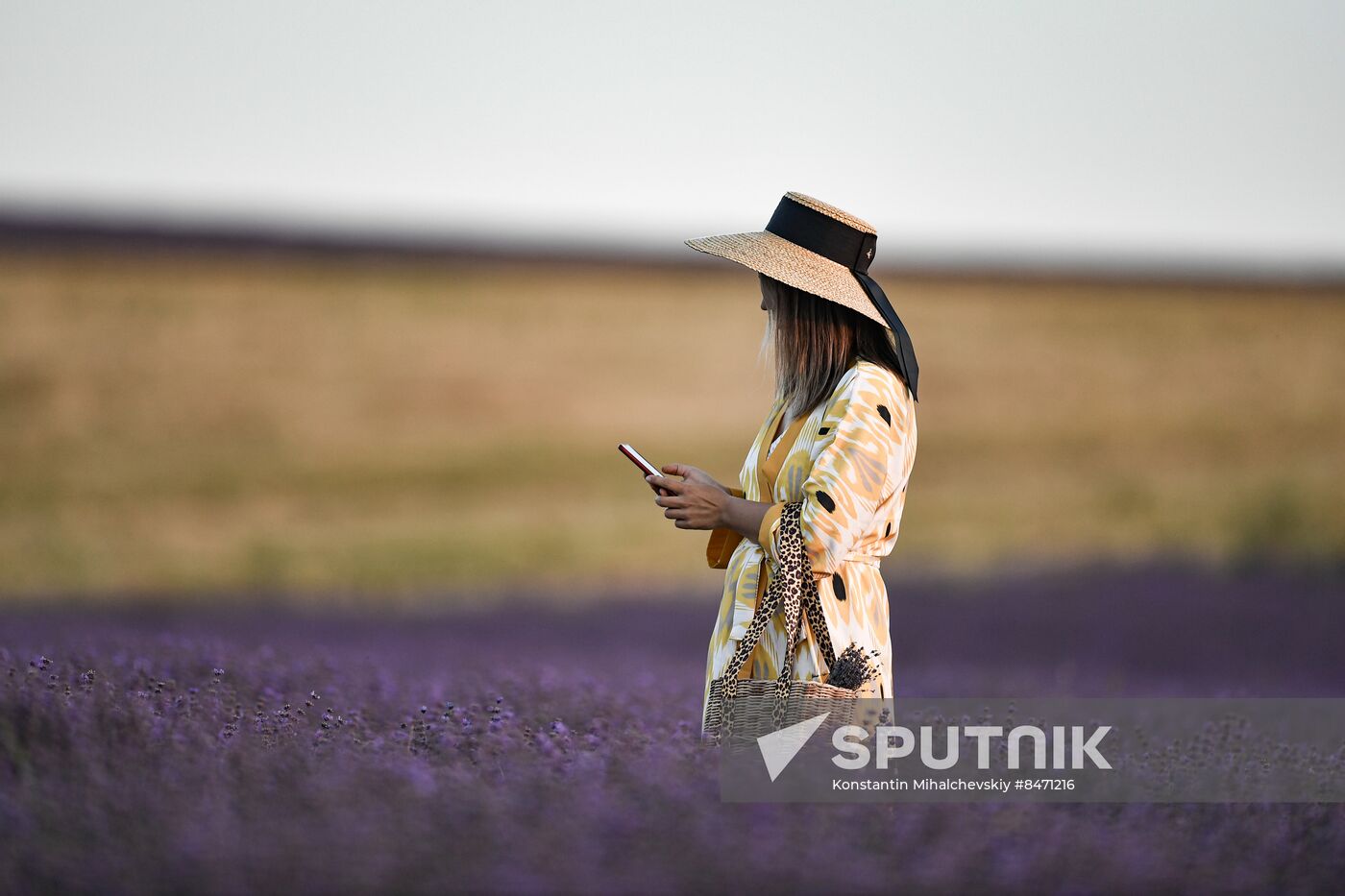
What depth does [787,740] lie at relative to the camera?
8.23 feet

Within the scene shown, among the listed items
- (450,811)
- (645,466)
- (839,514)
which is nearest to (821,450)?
(839,514)

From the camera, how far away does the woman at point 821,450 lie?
267cm

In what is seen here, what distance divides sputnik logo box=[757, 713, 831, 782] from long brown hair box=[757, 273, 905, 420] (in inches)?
28.4

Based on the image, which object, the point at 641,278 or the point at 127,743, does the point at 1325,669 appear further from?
the point at 641,278

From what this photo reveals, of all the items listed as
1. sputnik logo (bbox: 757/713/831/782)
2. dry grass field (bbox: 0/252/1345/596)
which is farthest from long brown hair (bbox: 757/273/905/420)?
dry grass field (bbox: 0/252/1345/596)

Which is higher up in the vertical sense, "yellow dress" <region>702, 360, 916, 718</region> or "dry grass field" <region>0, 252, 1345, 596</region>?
"yellow dress" <region>702, 360, 916, 718</region>

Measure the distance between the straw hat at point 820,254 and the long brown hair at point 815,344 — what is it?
5cm

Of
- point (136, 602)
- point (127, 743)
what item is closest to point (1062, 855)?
point (127, 743)

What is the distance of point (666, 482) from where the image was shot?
2.77 meters

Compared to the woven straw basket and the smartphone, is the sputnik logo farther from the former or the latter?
the smartphone

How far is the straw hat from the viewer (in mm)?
2838

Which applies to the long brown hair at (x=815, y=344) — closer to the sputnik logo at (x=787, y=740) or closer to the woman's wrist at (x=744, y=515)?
the woman's wrist at (x=744, y=515)

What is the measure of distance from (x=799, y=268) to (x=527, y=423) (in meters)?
13.4

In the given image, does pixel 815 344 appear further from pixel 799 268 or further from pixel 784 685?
pixel 784 685
